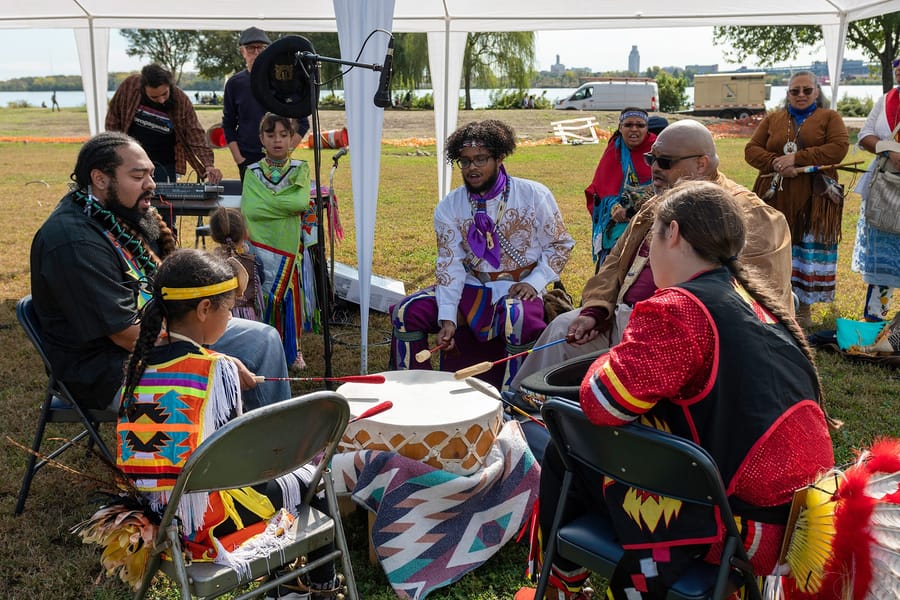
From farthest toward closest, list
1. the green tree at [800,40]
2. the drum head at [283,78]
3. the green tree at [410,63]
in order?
1. the green tree at [410,63]
2. the green tree at [800,40]
3. the drum head at [283,78]

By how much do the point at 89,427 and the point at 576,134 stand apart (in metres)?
23.5

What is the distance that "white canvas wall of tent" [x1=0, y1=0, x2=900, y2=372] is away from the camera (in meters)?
6.54

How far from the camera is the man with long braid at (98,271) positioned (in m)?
2.70

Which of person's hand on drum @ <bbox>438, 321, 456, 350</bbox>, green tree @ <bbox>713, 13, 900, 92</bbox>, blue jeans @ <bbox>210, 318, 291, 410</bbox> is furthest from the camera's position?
green tree @ <bbox>713, 13, 900, 92</bbox>

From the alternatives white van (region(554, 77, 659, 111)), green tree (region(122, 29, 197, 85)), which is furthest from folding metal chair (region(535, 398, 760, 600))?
white van (region(554, 77, 659, 111))

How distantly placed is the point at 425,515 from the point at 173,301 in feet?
3.59

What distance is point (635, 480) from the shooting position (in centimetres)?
179

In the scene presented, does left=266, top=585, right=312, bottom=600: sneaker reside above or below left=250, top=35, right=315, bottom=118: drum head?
below

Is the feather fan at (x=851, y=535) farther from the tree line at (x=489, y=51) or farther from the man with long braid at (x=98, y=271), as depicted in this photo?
the tree line at (x=489, y=51)

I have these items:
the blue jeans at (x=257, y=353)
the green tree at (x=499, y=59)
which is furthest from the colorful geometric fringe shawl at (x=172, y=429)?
the green tree at (x=499, y=59)

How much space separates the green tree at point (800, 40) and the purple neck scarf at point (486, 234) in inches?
858

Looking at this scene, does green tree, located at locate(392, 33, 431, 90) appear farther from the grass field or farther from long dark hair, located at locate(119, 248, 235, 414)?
long dark hair, located at locate(119, 248, 235, 414)

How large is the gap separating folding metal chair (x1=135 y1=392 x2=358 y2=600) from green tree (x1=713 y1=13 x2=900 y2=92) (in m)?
23.8

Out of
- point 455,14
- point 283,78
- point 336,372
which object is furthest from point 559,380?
point 455,14
